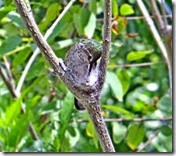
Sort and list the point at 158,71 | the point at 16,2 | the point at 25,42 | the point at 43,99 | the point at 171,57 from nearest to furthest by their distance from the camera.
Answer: the point at 16,2, the point at 171,57, the point at 25,42, the point at 43,99, the point at 158,71

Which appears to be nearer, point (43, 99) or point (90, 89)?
point (90, 89)

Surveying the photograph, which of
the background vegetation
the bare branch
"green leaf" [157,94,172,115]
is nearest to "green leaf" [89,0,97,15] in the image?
the background vegetation

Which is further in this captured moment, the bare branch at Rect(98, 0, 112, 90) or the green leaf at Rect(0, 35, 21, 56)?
the green leaf at Rect(0, 35, 21, 56)

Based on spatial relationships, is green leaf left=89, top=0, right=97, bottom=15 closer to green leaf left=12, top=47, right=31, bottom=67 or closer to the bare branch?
green leaf left=12, top=47, right=31, bottom=67

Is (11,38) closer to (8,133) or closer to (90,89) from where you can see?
(8,133)

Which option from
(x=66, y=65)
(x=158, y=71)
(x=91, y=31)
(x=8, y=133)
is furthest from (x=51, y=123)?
(x=158, y=71)

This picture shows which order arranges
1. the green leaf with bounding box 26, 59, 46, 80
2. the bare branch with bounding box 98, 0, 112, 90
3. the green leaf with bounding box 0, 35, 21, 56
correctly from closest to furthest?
1. the bare branch with bounding box 98, 0, 112, 90
2. the green leaf with bounding box 0, 35, 21, 56
3. the green leaf with bounding box 26, 59, 46, 80

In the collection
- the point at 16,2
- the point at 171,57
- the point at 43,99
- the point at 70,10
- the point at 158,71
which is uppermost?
the point at 16,2
